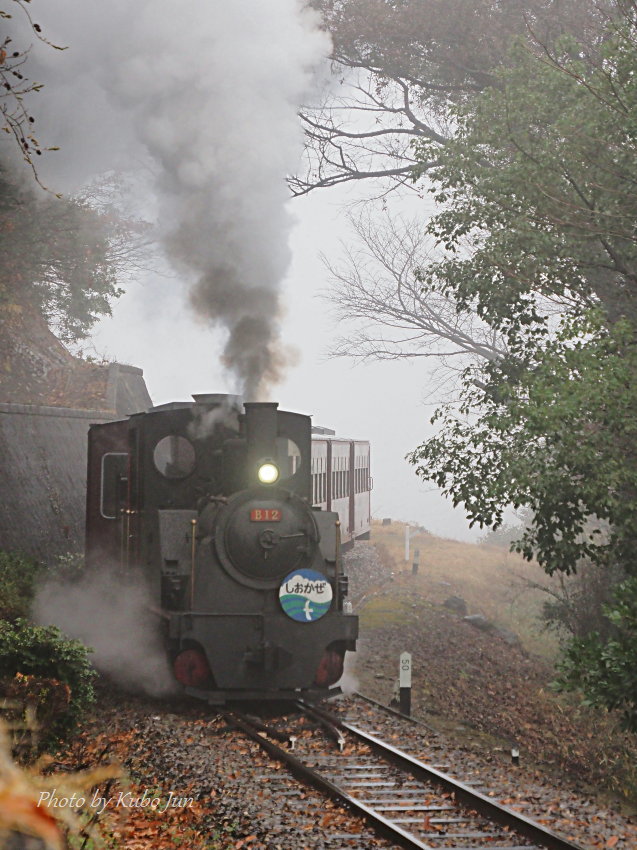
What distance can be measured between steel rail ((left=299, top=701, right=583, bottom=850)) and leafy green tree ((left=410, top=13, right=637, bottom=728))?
137 inches

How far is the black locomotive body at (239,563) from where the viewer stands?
359 inches

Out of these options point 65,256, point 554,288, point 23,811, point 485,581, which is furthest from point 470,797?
point 65,256

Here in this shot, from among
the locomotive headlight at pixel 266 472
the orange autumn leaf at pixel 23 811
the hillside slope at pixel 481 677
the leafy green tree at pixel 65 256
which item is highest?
the leafy green tree at pixel 65 256

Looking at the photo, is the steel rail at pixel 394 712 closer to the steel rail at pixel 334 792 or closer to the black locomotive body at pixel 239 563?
the black locomotive body at pixel 239 563

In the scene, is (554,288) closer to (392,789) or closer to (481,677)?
(481,677)

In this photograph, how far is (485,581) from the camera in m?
25.5

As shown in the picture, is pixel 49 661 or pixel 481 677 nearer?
pixel 49 661

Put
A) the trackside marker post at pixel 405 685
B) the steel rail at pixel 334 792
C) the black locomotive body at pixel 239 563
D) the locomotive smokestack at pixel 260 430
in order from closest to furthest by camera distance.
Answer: the steel rail at pixel 334 792 → the black locomotive body at pixel 239 563 → the locomotive smokestack at pixel 260 430 → the trackside marker post at pixel 405 685

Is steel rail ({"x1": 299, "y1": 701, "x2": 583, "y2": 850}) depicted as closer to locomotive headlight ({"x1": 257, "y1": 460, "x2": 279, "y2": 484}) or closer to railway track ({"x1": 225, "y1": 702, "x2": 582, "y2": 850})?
railway track ({"x1": 225, "y1": 702, "x2": 582, "y2": 850})

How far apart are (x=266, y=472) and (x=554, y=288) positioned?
5561 millimetres

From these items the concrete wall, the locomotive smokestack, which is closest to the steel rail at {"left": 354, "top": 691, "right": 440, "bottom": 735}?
the locomotive smokestack

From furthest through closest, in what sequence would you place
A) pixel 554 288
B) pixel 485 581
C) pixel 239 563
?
pixel 485 581
pixel 554 288
pixel 239 563

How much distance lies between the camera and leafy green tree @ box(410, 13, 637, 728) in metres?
9.99

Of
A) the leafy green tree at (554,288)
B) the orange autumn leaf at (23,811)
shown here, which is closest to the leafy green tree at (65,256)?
the leafy green tree at (554,288)
